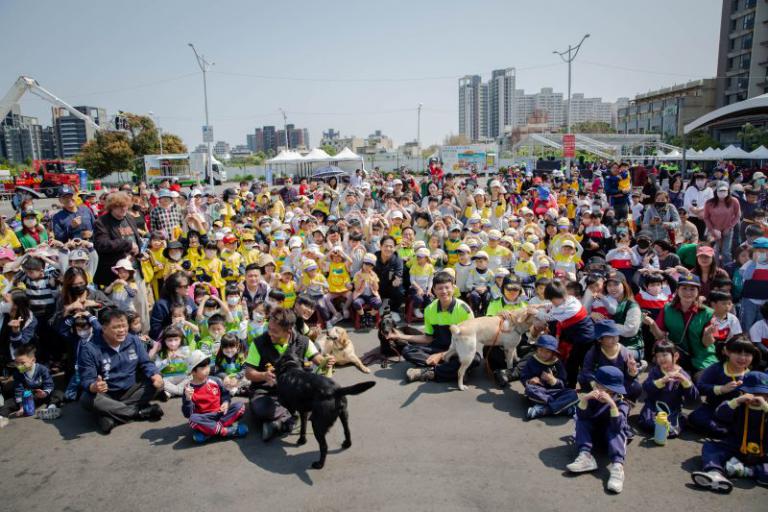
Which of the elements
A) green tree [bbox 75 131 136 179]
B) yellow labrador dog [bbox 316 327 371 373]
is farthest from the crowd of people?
green tree [bbox 75 131 136 179]

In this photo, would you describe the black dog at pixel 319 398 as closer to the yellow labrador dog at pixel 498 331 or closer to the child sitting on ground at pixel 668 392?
the yellow labrador dog at pixel 498 331

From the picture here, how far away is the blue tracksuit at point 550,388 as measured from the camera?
4801 millimetres

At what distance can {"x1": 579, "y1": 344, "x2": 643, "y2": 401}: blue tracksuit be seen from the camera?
4.57 m

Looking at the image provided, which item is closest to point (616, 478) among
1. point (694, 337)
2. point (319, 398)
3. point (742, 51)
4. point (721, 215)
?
point (694, 337)

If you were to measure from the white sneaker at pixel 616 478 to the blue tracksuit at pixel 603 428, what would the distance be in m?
0.07

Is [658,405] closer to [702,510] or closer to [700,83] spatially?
[702,510]

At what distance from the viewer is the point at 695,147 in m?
51.4

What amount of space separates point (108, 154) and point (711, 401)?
157ft

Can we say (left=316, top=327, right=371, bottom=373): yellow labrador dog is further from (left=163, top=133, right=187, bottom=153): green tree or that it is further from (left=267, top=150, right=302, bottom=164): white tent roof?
(left=163, top=133, right=187, bottom=153): green tree

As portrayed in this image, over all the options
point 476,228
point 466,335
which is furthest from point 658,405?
point 476,228

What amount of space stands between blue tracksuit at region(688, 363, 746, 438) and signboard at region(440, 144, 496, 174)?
122ft

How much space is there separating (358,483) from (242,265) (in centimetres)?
486

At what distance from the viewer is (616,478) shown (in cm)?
369

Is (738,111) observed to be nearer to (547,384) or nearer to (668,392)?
(668,392)
